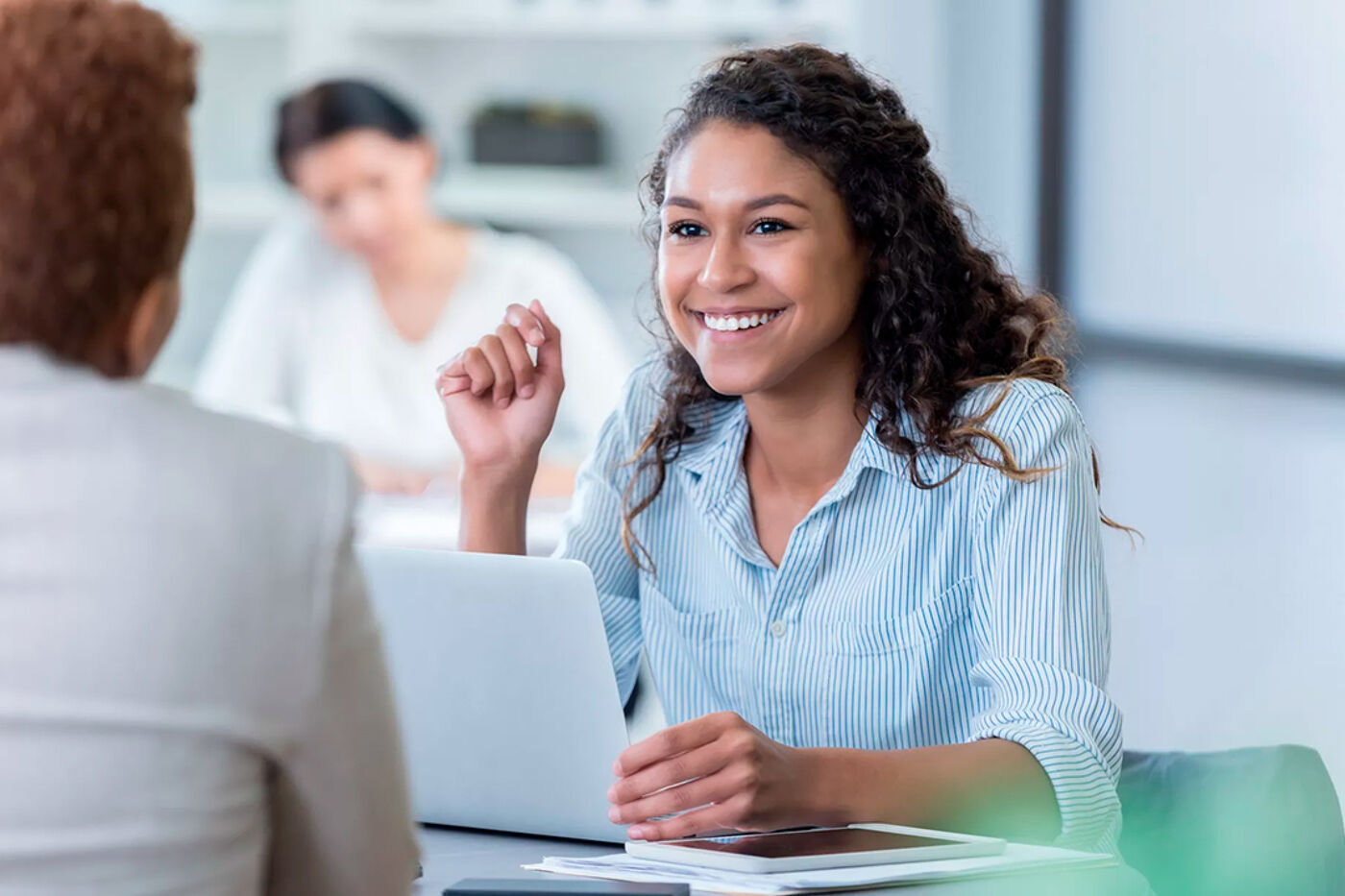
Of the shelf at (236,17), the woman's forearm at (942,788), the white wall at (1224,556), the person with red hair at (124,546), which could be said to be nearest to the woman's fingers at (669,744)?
the woman's forearm at (942,788)

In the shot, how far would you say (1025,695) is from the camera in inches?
58.5

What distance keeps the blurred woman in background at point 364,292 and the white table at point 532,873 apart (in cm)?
262

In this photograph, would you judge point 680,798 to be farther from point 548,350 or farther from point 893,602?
point 548,350

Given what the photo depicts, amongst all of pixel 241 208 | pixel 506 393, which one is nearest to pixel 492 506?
pixel 506 393

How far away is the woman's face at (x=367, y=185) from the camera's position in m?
4.04

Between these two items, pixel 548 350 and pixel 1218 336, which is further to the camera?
pixel 1218 336

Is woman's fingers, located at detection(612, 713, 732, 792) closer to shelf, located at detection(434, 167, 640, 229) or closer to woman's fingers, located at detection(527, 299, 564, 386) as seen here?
woman's fingers, located at detection(527, 299, 564, 386)

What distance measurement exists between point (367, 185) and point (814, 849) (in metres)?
3.09

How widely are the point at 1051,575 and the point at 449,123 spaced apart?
3.49 meters

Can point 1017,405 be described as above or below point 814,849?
above

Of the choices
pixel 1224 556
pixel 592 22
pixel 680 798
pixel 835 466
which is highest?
pixel 592 22

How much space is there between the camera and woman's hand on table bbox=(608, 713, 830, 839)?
125cm

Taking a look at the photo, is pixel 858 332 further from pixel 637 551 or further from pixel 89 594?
pixel 89 594

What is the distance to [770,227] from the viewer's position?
5.57 ft
